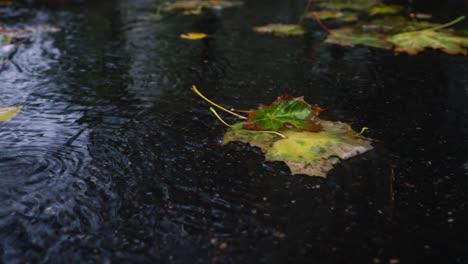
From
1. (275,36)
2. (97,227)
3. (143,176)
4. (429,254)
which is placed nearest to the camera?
(429,254)

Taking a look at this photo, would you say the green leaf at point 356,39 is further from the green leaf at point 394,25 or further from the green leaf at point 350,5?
the green leaf at point 350,5

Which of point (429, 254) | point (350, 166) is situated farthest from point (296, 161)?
point (429, 254)

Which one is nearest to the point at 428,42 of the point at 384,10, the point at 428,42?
the point at 428,42

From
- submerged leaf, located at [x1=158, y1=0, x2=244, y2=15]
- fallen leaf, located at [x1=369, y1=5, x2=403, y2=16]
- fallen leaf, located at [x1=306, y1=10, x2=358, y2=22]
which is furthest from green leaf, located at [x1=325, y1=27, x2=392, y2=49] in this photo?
submerged leaf, located at [x1=158, y1=0, x2=244, y2=15]

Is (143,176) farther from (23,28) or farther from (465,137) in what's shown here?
(23,28)

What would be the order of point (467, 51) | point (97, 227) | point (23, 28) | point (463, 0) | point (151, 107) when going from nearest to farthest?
point (97, 227) → point (151, 107) → point (467, 51) → point (23, 28) → point (463, 0)

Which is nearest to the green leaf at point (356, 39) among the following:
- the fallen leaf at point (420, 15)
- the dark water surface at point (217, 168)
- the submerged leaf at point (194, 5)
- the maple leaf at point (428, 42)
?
the maple leaf at point (428, 42)

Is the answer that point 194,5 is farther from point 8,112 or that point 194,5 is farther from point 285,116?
point 285,116
